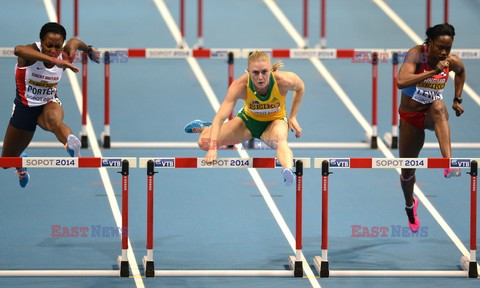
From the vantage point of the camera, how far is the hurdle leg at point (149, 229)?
12.4 metres

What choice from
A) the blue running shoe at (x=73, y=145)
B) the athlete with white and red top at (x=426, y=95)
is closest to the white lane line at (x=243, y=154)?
the athlete with white and red top at (x=426, y=95)

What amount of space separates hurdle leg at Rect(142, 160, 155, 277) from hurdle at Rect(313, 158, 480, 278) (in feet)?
4.88

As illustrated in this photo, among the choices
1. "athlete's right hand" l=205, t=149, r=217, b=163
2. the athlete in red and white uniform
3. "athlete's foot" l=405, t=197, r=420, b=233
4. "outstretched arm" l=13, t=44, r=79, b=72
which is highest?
"outstretched arm" l=13, t=44, r=79, b=72

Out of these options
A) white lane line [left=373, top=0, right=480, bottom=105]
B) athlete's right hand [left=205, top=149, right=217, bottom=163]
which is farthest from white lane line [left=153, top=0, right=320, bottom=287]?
white lane line [left=373, top=0, right=480, bottom=105]

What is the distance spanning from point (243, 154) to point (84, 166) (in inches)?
178

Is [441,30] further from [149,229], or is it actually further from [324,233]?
[149,229]

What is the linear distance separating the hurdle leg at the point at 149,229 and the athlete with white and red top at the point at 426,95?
2.41m

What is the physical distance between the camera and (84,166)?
12242 millimetres

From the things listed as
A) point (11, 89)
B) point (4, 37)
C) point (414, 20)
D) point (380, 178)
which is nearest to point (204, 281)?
point (380, 178)

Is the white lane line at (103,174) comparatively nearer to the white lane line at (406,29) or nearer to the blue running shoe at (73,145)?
the blue running shoe at (73,145)

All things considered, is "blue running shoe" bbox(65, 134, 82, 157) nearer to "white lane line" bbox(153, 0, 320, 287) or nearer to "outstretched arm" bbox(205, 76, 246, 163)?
"outstretched arm" bbox(205, 76, 246, 163)

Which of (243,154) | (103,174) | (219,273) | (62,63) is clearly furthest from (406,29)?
(62,63)

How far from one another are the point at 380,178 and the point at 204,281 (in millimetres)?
3857

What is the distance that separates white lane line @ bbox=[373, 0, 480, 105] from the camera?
18.5 m
